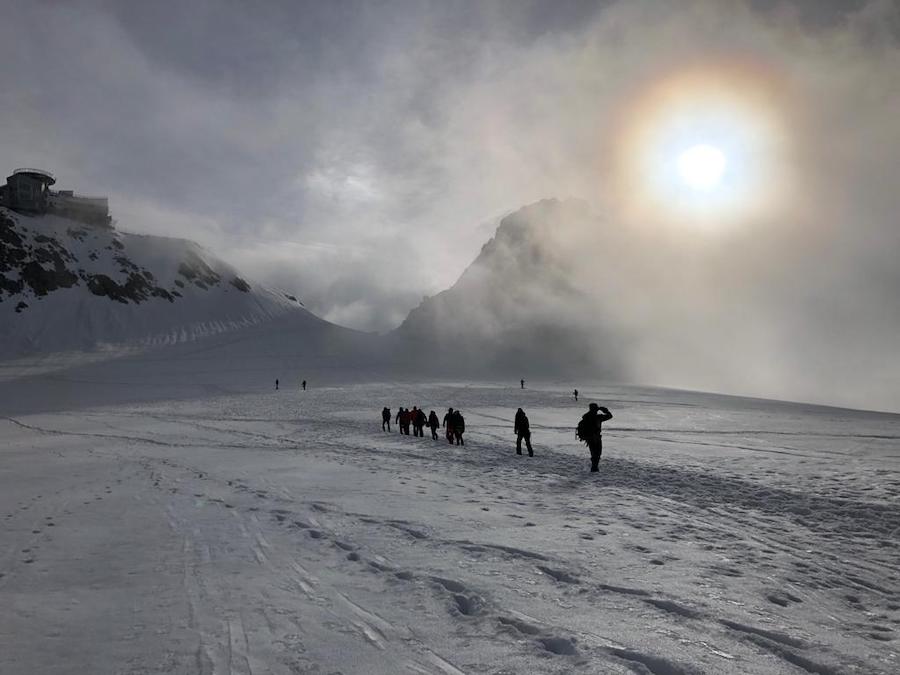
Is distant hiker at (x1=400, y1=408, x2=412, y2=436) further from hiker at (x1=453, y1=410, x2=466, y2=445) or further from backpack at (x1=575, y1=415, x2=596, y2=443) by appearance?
backpack at (x1=575, y1=415, x2=596, y2=443)

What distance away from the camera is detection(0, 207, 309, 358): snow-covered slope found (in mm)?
97250

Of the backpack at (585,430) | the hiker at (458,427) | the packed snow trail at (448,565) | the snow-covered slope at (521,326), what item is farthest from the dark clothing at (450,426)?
the snow-covered slope at (521,326)

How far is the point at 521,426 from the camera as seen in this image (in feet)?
57.8

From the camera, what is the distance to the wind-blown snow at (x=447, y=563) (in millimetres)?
4480

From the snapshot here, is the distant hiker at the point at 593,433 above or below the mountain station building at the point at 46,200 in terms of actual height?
below

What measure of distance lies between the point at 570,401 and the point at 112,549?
142ft

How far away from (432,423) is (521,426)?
6.70m

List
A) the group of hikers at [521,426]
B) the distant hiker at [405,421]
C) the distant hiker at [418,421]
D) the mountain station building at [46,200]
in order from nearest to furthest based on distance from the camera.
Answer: the group of hikers at [521,426]
the distant hiker at [418,421]
the distant hiker at [405,421]
the mountain station building at [46,200]

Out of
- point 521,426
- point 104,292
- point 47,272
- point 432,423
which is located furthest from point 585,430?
point 47,272

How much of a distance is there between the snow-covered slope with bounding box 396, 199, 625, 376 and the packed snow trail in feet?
301

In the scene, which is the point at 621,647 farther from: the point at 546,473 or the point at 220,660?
the point at 546,473

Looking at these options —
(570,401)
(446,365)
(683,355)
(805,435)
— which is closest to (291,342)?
(446,365)

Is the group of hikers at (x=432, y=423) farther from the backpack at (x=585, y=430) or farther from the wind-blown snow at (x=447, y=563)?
the backpack at (x=585, y=430)

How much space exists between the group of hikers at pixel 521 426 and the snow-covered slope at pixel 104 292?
92103 mm
